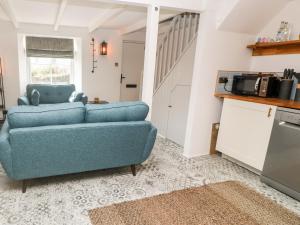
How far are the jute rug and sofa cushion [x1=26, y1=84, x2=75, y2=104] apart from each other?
12.3 feet

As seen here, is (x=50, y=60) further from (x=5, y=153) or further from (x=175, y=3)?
(x=5, y=153)

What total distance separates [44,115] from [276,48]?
295 centimetres

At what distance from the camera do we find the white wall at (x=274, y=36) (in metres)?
2.69

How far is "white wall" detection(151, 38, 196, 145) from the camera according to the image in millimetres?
3333

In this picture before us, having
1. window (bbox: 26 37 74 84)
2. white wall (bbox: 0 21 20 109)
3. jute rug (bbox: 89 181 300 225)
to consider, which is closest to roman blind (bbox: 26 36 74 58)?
window (bbox: 26 37 74 84)

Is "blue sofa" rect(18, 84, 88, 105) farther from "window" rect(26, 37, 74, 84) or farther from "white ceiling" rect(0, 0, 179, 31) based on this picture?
"white ceiling" rect(0, 0, 179, 31)

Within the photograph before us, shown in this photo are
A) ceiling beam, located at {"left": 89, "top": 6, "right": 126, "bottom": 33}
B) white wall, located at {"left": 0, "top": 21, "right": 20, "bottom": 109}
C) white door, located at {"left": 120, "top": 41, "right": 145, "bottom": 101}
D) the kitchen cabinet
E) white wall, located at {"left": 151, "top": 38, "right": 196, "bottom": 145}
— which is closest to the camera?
the kitchen cabinet

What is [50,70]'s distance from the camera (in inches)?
223

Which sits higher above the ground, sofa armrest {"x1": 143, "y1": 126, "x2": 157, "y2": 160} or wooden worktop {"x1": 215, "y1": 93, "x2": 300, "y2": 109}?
wooden worktop {"x1": 215, "y1": 93, "x2": 300, "y2": 109}

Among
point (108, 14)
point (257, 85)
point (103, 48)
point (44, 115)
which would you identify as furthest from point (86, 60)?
point (257, 85)

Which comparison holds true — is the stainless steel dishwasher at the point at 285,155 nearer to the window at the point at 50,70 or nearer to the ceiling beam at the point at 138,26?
the ceiling beam at the point at 138,26

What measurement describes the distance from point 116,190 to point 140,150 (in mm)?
475

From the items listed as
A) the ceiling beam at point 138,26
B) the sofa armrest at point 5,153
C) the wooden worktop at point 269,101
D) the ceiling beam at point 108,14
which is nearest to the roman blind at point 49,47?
the ceiling beam at point 108,14

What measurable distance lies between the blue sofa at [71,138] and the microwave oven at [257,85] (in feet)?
4.62
